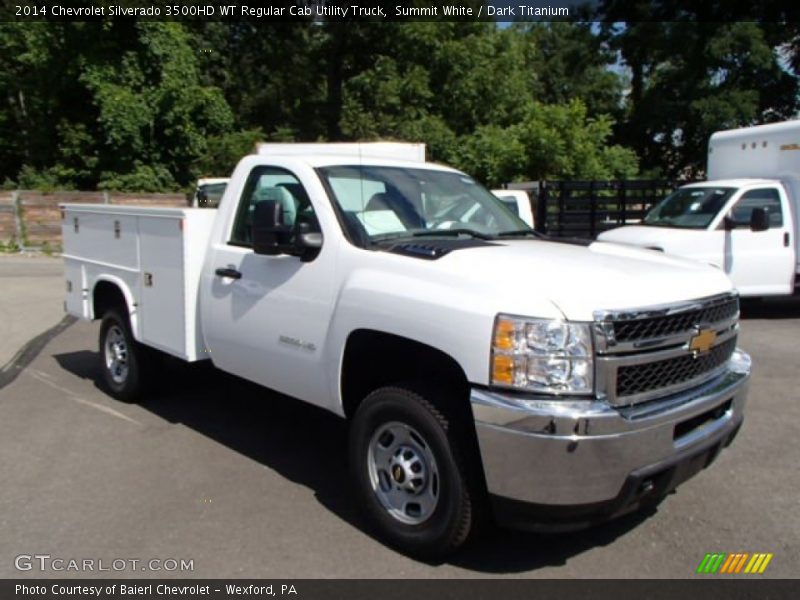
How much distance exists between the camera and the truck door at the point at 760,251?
34.2 feet

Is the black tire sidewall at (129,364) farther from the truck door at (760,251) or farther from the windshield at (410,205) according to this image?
the truck door at (760,251)

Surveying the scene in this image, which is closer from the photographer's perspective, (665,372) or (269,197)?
(665,372)

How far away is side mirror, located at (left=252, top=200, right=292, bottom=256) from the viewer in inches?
164

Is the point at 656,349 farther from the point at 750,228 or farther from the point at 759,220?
the point at 750,228

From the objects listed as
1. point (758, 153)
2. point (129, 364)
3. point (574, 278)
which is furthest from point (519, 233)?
point (758, 153)

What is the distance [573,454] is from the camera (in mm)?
3098

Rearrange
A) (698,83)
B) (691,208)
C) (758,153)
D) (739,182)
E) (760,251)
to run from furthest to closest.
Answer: (698,83), (758,153), (691,208), (739,182), (760,251)

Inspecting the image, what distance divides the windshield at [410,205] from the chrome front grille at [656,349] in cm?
137

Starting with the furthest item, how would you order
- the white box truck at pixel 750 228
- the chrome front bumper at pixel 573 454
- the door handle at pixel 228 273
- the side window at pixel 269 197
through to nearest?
the white box truck at pixel 750 228 < the door handle at pixel 228 273 < the side window at pixel 269 197 < the chrome front bumper at pixel 573 454

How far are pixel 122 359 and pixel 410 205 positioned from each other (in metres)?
3.23

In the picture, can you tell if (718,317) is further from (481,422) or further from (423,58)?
(423,58)

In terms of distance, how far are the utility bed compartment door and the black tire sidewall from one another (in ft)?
1.37

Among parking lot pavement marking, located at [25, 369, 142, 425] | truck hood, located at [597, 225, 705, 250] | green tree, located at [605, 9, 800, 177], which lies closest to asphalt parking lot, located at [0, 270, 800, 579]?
parking lot pavement marking, located at [25, 369, 142, 425]

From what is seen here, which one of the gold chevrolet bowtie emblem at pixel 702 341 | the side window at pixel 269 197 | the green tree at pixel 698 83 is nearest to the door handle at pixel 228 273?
the side window at pixel 269 197
